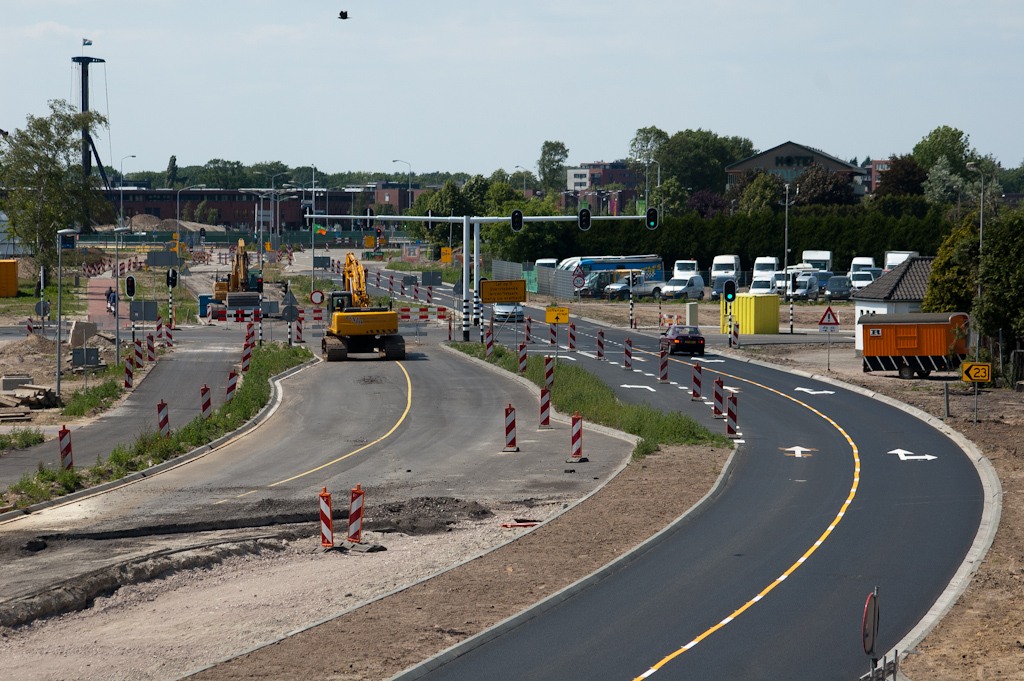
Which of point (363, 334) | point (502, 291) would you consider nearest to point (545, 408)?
point (502, 291)

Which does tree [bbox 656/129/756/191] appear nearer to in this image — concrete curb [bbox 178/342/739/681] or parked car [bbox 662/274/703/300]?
parked car [bbox 662/274/703/300]

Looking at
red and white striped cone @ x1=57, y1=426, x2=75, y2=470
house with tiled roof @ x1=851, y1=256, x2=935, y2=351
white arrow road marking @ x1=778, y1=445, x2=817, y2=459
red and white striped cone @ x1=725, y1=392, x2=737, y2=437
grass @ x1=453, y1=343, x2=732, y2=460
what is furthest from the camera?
house with tiled roof @ x1=851, y1=256, x2=935, y2=351

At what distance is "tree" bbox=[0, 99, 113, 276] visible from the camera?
89562mm

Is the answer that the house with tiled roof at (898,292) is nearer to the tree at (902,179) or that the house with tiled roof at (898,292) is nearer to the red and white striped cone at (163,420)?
the red and white striped cone at (163,420)

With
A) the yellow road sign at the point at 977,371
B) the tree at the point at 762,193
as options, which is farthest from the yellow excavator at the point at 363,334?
the tree at the point at 762,193

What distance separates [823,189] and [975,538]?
106 meters

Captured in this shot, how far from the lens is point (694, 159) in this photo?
17100 cm

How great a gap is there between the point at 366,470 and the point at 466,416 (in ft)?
26.3

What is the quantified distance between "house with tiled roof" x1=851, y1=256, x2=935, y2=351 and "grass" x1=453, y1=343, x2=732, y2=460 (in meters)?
15.8

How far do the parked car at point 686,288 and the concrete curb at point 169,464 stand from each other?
45360 millimetres

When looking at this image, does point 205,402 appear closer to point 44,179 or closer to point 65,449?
point 65,449

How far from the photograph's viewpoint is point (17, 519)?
20.0m

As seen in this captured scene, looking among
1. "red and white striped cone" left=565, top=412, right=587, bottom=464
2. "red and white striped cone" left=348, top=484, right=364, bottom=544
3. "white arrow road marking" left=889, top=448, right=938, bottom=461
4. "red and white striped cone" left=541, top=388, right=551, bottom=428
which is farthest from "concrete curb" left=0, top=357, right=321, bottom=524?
"white arrow road marking" left=889, top=448, right=938, bottom=461

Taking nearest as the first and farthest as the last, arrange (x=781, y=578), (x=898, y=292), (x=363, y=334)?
1. (x=781, y=578)
2. (x=363, y=334)
3. (x=898, y=292)
